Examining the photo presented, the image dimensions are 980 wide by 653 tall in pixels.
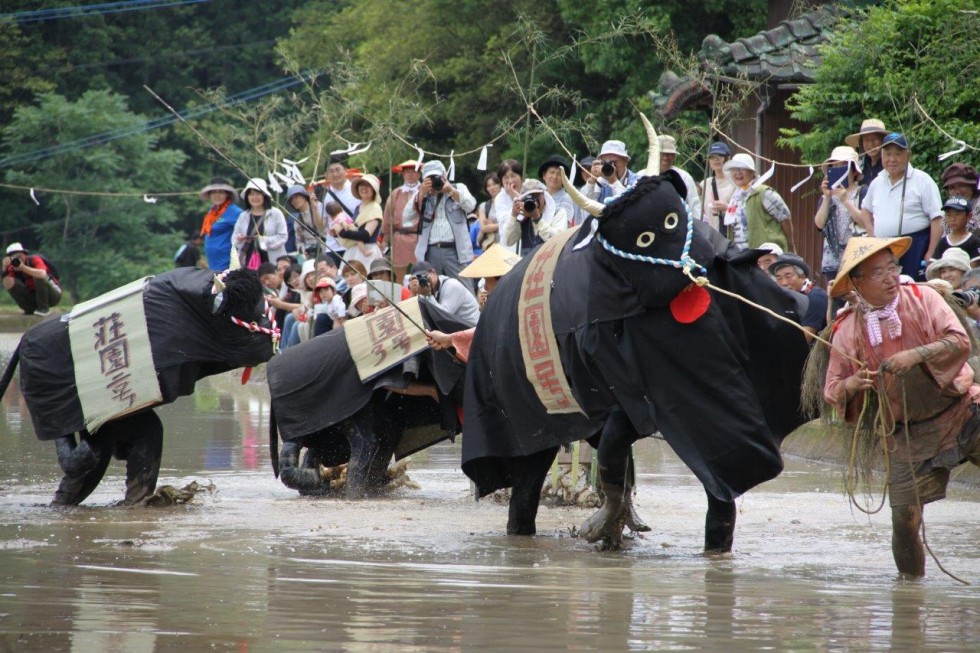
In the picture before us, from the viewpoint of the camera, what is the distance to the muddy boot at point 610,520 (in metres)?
8.49

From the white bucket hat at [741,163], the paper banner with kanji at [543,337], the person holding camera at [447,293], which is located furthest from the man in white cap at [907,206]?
the paper banner with kanji at [543,337]

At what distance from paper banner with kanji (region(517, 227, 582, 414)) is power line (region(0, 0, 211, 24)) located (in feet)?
122

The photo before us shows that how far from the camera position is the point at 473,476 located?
988cm

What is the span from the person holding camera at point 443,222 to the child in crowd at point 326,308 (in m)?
0.92

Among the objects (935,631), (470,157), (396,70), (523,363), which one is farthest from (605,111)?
(935,631)

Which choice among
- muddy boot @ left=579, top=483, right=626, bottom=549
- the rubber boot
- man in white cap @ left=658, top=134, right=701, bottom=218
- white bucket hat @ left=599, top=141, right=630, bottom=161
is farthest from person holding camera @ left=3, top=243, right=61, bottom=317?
muddy boot @ left=579, top=483, right=626, bottom=549

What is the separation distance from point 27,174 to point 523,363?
117ft

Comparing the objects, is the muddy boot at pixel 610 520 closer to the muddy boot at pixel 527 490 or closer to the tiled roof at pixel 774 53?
the muddy boot at pixel 527 490

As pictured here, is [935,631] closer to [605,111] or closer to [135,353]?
[135,353]

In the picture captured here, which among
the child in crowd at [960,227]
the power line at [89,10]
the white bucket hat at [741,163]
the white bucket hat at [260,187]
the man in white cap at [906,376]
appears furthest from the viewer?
the power line at [89,10]

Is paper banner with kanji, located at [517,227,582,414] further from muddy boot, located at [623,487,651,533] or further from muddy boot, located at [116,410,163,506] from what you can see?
muddy boot, located at [116,410,163,506]

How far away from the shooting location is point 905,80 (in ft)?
43.9

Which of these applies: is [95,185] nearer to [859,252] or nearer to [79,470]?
[79,470]

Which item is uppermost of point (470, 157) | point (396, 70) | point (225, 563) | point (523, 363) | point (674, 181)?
point (396, 70)
